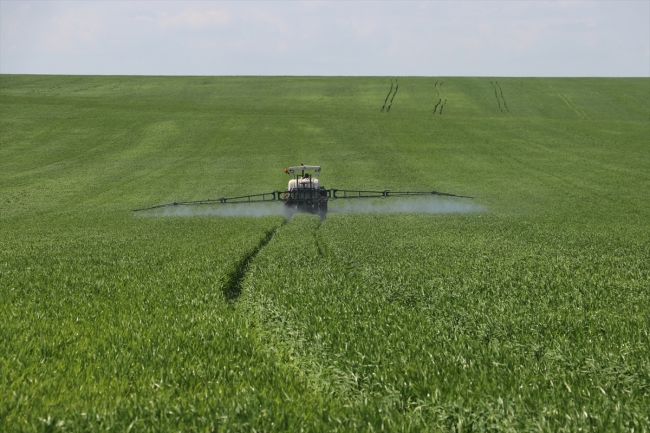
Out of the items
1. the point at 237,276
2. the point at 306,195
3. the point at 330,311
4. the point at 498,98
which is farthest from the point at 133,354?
the point at 498,98

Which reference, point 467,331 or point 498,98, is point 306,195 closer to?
point 467,331

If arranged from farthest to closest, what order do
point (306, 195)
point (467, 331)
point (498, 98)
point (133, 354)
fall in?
point (498, 98), point (306, 195), point (467, 331), point (133, 354)

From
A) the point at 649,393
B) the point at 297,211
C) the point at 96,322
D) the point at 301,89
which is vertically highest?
the point at 301,89

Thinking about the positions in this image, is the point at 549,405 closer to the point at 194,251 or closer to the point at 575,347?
the point at 575,347

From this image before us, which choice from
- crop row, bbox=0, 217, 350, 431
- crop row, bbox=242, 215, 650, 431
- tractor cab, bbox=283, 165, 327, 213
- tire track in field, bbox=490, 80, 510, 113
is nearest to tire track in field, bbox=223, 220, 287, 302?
crop row, bbox=0, 217, 350, 431

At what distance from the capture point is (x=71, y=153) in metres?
70.6

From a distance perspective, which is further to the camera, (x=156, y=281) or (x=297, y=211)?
(x=297, y=211)

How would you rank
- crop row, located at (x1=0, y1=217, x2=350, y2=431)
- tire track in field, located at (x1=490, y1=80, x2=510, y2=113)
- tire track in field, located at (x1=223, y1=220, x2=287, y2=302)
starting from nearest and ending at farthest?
1. crop row, located at (x1=0, y1=217, x2=350, y2=431)
2. tire track in field, located at (x1=223, y1=220, x2=287, y2=302)
3. tire track in field, located at (x1=490, y1=80, x2=510, y2=113)

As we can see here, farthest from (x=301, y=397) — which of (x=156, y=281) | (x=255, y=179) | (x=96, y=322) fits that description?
(x=255, y=179)

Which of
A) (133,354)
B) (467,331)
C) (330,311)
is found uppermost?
(133,354)

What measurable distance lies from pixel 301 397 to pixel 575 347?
470 centimetres

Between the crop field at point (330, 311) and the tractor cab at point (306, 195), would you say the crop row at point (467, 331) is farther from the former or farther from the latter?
the tractor cab at point (306, 195)

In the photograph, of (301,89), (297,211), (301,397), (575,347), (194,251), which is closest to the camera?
(301,397)

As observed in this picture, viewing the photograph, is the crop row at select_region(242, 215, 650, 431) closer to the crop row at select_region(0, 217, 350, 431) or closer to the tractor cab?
the crop row at select_region(0, 217, 350, 431)
